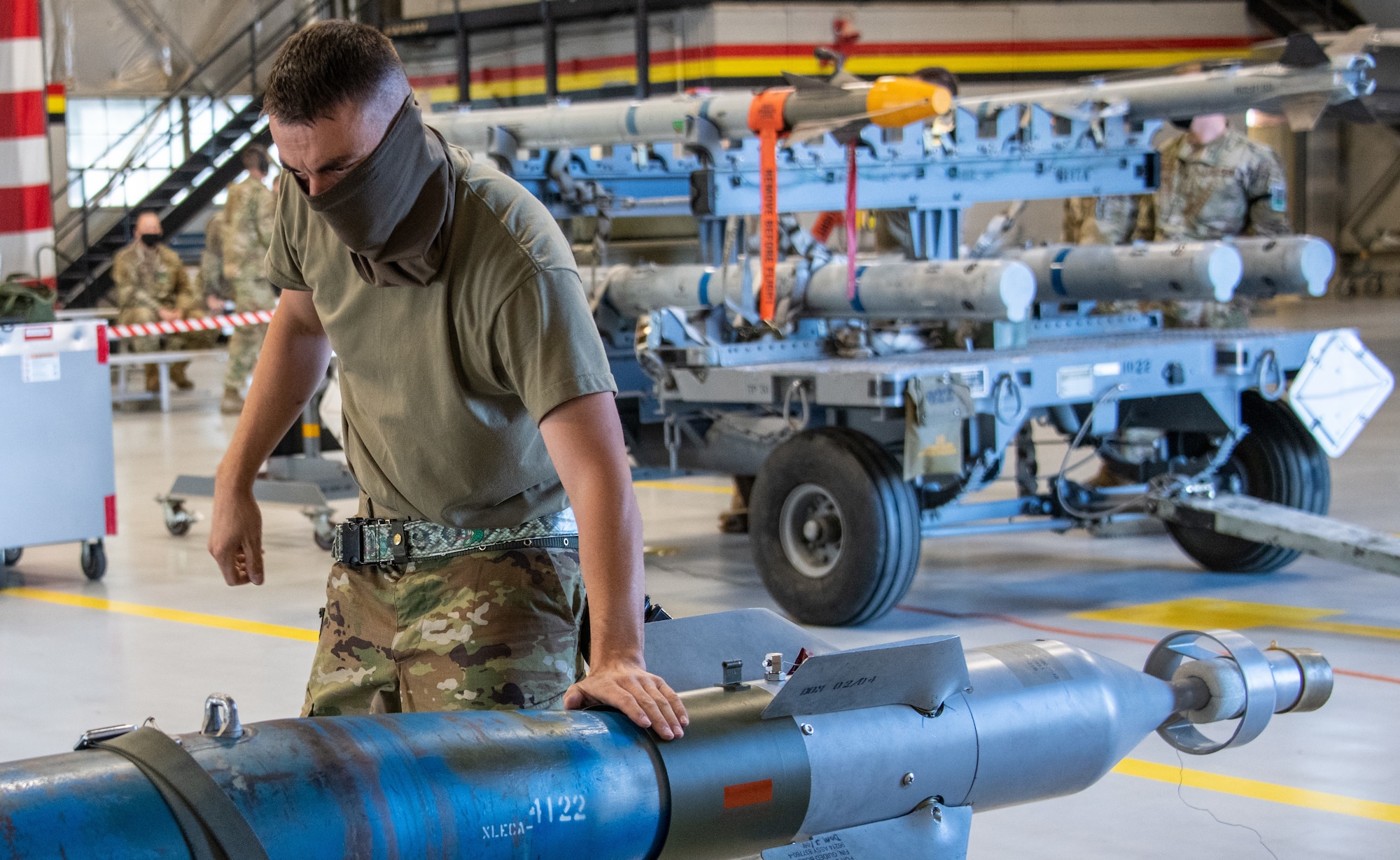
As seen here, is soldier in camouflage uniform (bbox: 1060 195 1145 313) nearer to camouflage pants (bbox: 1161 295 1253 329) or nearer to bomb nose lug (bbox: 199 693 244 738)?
camouflage pants (bbox: 1161 295 1253 329)

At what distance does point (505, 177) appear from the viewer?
2.67 metres

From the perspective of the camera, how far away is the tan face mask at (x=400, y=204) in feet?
7.64

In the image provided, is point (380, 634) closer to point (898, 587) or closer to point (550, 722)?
point (550, 722)

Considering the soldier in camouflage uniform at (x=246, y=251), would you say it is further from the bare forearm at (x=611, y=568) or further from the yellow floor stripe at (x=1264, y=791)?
the bare forearm at (x=611, y=568)

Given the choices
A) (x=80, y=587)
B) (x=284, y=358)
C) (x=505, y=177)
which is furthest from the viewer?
(x=80, y=587)

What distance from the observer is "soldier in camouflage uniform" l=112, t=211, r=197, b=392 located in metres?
15.9

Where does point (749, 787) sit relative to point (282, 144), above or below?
below

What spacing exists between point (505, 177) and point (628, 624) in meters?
0.83

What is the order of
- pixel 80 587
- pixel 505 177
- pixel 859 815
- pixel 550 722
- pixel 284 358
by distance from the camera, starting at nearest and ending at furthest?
1. pixel 550 722
2. pixel 859 815
3. pixel 505 177
4. pixel 284 358
5. pixel 80 587

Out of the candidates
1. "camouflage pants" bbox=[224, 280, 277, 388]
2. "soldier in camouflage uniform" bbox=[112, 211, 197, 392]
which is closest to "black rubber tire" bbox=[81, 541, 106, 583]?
"camouflage pants" bbox=[224, 280, 277, 388]

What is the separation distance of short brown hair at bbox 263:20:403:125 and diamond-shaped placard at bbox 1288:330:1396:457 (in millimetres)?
5164

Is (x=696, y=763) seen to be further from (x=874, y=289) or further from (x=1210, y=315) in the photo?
(x=1210, y=315)

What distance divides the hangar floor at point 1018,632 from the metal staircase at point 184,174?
10629 millimetres

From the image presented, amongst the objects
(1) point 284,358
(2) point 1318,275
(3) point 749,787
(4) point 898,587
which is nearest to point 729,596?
(4) point 898,587
